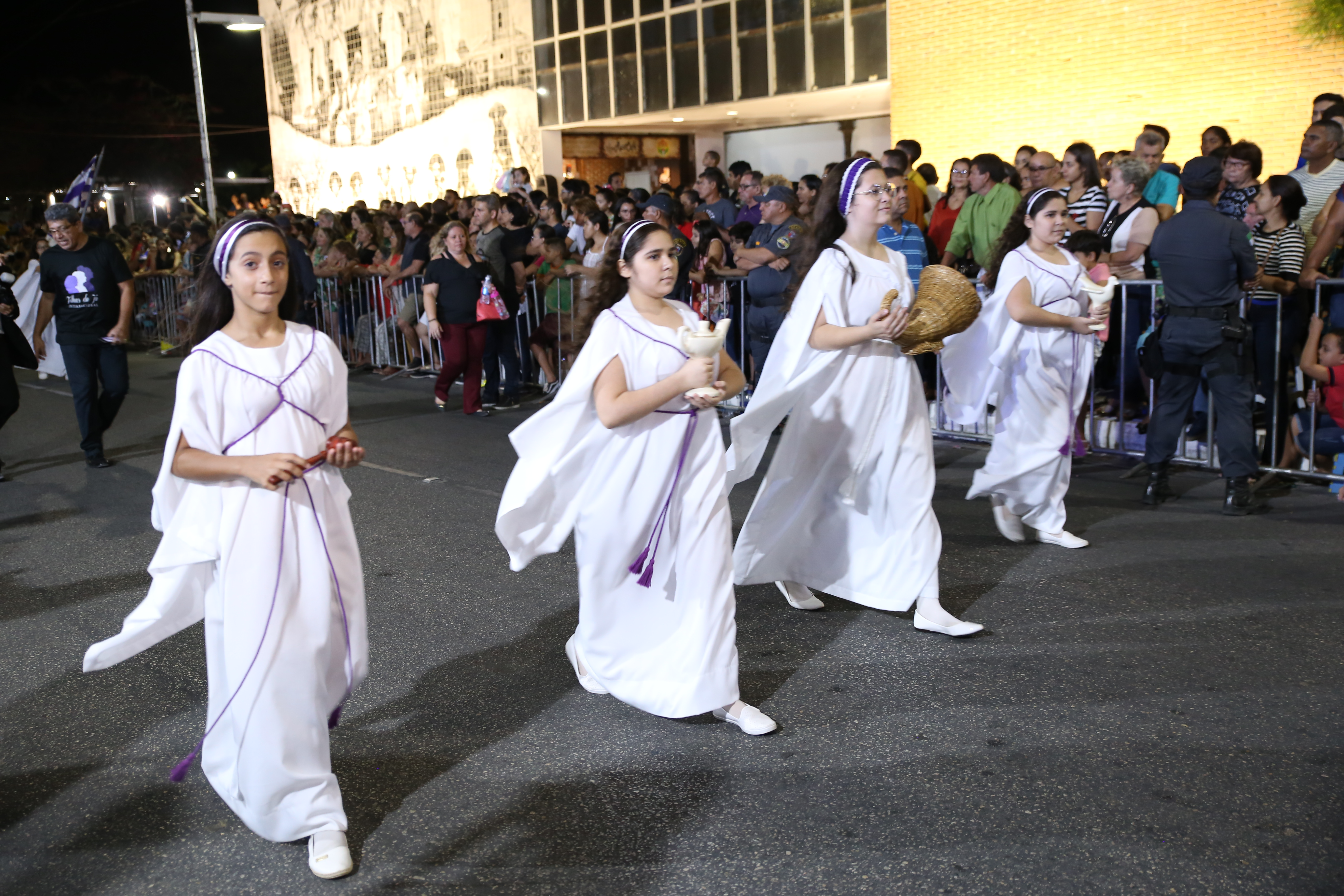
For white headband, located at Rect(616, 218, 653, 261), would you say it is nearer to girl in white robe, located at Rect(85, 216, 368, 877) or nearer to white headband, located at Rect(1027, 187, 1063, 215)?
girl in white robe, located at Rect(85, 216, 368, 877)

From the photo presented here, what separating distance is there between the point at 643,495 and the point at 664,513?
0.32 feet

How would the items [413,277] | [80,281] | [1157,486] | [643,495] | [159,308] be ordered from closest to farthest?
1. [643,495]
2. [1157,486]
3. [80,281]
4. [413,277]
5. [159,308]

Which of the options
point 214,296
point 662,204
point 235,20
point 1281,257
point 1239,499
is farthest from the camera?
point 235,20

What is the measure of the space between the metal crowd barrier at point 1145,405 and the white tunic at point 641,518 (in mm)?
3582

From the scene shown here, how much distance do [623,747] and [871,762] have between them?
87cm

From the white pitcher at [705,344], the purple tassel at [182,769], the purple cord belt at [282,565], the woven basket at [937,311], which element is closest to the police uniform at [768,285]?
the woven basket at [937,311]

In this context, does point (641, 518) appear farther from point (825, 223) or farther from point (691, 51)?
point (691, 51)

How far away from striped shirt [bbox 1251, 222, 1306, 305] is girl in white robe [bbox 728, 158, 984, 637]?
12.3 ft

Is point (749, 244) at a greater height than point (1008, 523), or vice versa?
point (749, 244)

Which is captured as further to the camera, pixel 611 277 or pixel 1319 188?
pixel 1319 188

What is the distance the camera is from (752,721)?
415cm

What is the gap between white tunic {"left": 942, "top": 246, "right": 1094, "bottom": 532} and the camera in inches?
247

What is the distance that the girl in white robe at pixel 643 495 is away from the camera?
4086 millimetres

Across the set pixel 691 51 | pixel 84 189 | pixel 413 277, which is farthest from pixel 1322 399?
pixel 691 51
